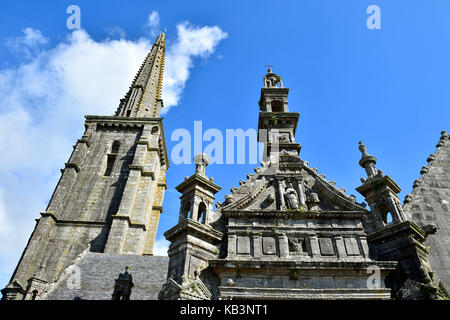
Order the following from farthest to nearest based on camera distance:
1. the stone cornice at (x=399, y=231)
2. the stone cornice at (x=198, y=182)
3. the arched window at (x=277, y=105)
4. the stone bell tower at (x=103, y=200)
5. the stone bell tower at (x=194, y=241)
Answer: the stone bell tower at (x=103, y=200) < the arched window at (x=277, y=105) < the stone cornice at (x=198, y=182) < the stone cornice at (x=399, y=231) < the stone bell tower at (x=194, y=241)

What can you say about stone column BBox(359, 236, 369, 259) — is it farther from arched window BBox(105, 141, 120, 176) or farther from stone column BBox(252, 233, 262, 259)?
arched window BBox(105, 141, 120, 176)

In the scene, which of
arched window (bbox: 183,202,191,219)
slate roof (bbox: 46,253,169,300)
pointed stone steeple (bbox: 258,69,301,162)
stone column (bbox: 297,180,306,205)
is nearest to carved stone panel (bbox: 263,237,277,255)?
stone column (bbox: 297,180,306,205)

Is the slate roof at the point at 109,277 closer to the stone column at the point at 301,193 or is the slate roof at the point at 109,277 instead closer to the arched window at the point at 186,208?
the arched window at the point at 186,208

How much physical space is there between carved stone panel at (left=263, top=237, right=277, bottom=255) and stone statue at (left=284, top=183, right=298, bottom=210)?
143cm

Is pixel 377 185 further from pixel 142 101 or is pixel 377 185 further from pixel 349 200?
pixel 142 101

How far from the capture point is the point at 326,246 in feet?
32.7

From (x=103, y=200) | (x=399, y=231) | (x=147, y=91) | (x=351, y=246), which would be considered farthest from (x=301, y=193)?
(x=147, y=91)

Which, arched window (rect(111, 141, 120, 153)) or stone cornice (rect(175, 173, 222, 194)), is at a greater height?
arched window (rect(111, 141, 120, 153))

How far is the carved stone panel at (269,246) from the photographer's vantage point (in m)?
9.84

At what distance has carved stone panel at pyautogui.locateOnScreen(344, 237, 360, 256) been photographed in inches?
384

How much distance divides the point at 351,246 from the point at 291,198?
242cm

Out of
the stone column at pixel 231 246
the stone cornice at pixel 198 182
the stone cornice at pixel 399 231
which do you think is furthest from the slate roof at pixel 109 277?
the stone cornice at pixel 399 231

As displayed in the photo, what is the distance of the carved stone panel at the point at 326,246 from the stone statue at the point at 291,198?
4.48 feet
